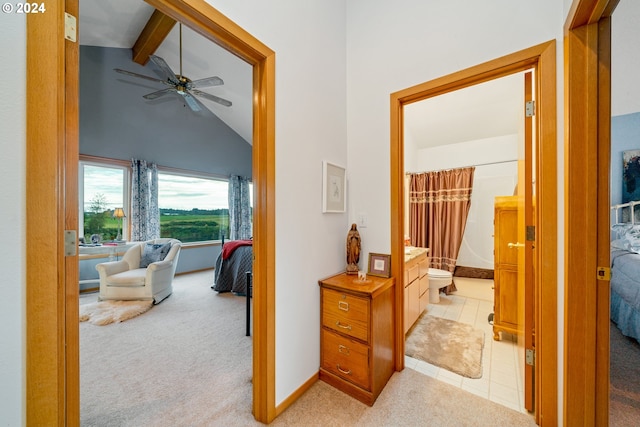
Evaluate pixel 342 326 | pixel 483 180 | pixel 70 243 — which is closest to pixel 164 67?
pixel 70 243

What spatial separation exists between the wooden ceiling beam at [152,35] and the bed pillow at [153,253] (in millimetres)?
3380

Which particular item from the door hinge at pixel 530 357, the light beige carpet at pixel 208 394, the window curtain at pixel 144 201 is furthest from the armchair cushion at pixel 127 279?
the door hinge at pixel 530 357

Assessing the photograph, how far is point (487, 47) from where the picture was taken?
1562mm

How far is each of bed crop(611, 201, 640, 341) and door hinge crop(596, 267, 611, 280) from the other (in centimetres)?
22

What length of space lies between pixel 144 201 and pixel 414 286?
4.99 metres

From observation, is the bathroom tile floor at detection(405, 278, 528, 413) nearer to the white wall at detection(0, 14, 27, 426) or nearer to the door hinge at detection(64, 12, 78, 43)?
the white wall at detection(0, 14, 27, 426)

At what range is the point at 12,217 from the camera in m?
0.69

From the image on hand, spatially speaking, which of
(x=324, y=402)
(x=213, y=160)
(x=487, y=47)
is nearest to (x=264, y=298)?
(x=324, y=402)

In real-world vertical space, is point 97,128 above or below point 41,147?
above

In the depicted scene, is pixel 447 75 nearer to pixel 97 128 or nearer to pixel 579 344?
pixel 579 344

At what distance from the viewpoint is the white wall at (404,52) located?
1407 millimetres

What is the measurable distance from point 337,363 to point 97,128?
525 centimetres

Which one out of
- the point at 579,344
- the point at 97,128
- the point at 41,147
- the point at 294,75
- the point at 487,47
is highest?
the point at 97,128

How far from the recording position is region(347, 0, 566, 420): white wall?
4.62 ft
